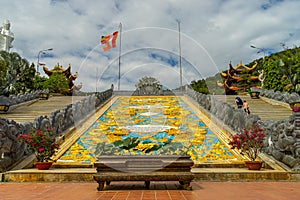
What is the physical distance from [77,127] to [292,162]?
818 cm

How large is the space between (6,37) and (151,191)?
54883mm

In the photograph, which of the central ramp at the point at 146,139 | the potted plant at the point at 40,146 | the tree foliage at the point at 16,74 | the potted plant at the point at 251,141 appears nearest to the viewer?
the central ramp at the point at 146,139

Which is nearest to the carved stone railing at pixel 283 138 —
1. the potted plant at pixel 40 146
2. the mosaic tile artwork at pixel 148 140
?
the mosaic tile artwork at pixel 148 140

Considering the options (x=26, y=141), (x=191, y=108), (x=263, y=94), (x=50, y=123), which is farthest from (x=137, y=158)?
(x=263, y=94)

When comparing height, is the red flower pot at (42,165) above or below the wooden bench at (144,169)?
below

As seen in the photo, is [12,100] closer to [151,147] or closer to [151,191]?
[151,147]

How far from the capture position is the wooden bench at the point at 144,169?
512cm

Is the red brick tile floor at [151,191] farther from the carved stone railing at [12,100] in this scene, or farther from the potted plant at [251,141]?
the carved stone railing at [12,100]

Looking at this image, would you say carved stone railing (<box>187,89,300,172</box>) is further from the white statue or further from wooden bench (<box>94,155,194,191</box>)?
the white statue

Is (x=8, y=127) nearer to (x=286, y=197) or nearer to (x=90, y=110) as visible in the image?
(x=286, y=197)

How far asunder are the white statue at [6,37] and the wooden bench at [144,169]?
174 feet

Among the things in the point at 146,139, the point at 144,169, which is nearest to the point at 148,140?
the point at 146,139

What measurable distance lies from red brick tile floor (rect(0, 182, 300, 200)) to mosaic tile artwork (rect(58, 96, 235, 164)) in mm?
762

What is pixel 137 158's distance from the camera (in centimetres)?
531
